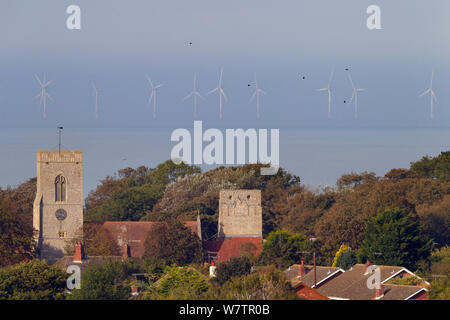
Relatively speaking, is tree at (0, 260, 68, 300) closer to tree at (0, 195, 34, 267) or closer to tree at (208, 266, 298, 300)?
tree at (208, 266, 298, 300)

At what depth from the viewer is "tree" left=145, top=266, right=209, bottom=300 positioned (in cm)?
8862

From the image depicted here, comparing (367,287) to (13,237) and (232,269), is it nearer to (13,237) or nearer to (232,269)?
(232,269)

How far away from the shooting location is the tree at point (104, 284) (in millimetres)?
88812

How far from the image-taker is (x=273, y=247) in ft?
373

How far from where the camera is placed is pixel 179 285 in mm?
93688

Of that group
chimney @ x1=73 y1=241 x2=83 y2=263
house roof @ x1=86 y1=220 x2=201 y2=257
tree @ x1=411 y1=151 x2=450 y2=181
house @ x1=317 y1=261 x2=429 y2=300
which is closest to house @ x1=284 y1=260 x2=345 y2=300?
house @ x1=317 y1=261 x2=429 y2=300

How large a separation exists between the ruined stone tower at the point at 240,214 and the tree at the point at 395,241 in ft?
65.6

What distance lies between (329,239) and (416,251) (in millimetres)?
7787

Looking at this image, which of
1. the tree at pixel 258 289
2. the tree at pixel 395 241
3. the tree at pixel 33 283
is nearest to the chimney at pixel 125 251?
the tree at pixel 395 241

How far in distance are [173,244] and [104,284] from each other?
24.9 meters

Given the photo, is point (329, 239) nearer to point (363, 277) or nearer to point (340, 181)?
Answer: point (363, 277)

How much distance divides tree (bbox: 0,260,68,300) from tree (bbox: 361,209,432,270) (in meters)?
26.1

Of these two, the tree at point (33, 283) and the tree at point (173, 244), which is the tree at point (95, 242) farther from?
the tree at point (33, 283)
